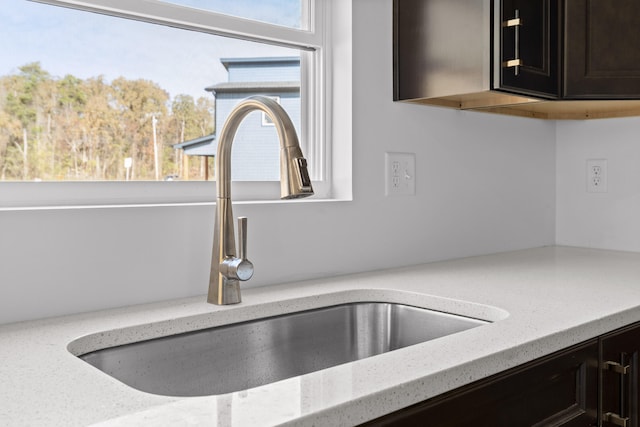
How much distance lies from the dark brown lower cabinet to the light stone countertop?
0.9 inches

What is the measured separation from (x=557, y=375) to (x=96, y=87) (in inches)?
40.1

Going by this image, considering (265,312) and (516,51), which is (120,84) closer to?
(265,312)

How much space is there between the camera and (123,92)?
1.28 metres

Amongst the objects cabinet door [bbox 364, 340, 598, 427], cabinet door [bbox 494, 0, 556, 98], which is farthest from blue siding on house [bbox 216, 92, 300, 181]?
cabinet door [bbox 364, 340, 598, 427]

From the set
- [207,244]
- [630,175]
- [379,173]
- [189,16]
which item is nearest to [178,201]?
[207,244]

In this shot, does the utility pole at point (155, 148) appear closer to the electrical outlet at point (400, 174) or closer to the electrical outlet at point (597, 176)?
the electrical outlet at point (400, 174)

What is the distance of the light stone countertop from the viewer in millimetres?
656

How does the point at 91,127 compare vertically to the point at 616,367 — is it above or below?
above

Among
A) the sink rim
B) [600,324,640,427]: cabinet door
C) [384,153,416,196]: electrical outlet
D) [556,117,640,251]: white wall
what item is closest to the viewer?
the sink rim

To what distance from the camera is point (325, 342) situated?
49.8 inches

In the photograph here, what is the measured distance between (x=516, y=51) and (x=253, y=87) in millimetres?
659

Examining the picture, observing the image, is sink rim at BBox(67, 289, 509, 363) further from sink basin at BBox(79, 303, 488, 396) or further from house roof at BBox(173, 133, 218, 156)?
house roof at BBox(173, 133, 218, 156)

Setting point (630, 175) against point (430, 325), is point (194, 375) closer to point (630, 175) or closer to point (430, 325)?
point (430, 325)

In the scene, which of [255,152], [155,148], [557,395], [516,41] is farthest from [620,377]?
[155,148]
